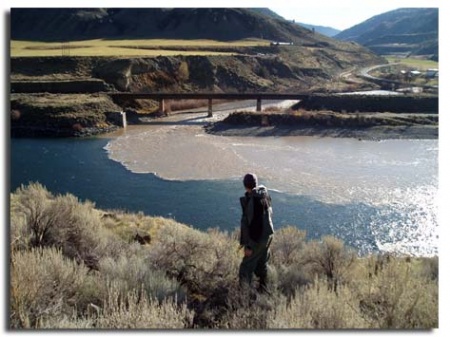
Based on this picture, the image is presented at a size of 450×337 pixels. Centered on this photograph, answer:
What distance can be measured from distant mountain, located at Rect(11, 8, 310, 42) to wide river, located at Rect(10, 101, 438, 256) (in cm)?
631

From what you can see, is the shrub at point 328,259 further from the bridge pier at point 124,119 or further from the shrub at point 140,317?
the bridge pier at point 124,119

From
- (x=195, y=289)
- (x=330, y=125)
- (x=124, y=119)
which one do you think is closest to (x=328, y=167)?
(x=330, y=125)

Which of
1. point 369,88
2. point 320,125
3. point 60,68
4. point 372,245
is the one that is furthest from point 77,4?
point 369,88

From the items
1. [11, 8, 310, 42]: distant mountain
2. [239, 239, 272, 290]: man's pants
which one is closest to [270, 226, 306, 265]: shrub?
[239, 239, 272, 290]: man's pants

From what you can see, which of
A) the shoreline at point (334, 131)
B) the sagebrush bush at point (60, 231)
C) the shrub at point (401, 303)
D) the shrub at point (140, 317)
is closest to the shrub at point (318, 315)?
the shrub at point (401, 303)

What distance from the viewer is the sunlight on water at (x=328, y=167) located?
14.0 m

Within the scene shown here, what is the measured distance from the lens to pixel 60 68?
3881cm

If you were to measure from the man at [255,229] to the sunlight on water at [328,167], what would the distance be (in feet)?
21.7

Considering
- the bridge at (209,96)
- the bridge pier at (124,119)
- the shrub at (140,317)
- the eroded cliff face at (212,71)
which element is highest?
the eroded cliff face at (212,71)

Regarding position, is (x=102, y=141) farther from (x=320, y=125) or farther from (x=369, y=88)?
(x=369, y=88)

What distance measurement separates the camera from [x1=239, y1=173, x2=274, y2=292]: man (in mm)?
4523

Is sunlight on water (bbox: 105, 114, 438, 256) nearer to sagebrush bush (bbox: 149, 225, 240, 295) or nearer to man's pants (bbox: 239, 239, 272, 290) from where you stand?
sagebrush bush (bbox: 149, 225, 240, 295)

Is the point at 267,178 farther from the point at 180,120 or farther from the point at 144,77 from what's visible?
the point at 144,77

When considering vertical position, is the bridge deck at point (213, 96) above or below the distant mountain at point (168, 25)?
below
